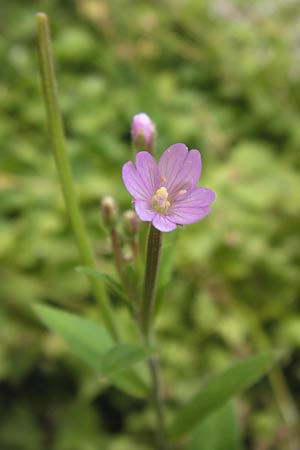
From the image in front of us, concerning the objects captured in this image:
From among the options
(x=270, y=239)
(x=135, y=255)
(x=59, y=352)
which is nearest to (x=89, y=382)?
(x=59, y=352)

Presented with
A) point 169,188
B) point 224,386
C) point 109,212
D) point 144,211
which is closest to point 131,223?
point 109,212

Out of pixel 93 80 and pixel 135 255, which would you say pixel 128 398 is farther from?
pixel 93 80

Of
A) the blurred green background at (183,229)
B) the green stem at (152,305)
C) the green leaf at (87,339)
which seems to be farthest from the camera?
the blurred green background at (183,229)

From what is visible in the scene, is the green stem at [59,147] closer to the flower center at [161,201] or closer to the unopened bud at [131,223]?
the unopened bud at [131,223]

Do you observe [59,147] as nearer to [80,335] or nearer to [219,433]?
[80,335]

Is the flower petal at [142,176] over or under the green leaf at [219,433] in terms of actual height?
over

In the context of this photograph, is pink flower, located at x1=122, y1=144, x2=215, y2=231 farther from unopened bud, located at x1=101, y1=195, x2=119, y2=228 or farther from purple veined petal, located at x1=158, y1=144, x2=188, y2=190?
unopened bud, located at x1=101, y1=195, x2=119, y2=228

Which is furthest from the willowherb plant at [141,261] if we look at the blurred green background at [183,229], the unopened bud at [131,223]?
the blurred green background at [183,229]
